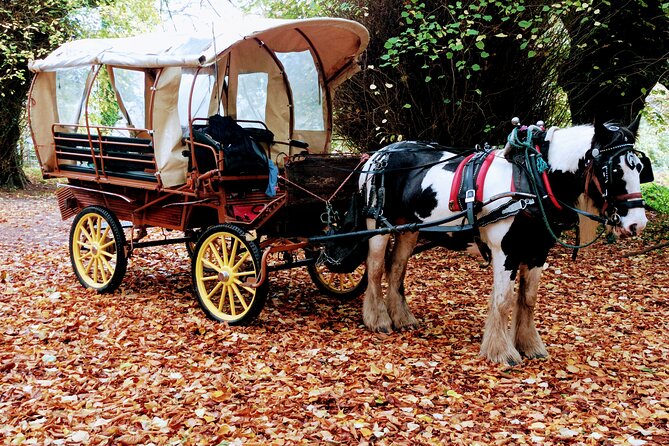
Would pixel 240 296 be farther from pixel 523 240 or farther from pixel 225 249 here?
pixel 523 240

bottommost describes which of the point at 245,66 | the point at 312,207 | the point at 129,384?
the point at 129,384

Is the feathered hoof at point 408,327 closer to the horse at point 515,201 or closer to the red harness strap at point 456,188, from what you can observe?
the horse at point 515,201

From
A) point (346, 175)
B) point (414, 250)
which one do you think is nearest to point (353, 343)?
point (414, 250)

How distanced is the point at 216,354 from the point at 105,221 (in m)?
2.61

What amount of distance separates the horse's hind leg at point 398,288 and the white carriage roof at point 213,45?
232 cm

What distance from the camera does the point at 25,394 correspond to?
4090 mm

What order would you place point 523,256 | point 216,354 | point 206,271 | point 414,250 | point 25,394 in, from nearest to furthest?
point 25,394 → point 523,256 → point 216,354 → point 414,250 → point 206,271

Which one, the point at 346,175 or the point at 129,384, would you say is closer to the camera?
the point at 129,384

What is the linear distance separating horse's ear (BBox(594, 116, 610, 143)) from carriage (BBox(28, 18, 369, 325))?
225 cm

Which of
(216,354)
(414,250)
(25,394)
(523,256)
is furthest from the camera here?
(414,250)

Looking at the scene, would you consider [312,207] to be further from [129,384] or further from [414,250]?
[129,384]

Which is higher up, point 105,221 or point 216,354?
point 105,221

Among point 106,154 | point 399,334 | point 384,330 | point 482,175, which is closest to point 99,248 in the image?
point 106,154

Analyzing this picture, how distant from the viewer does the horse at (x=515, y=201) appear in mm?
4102
